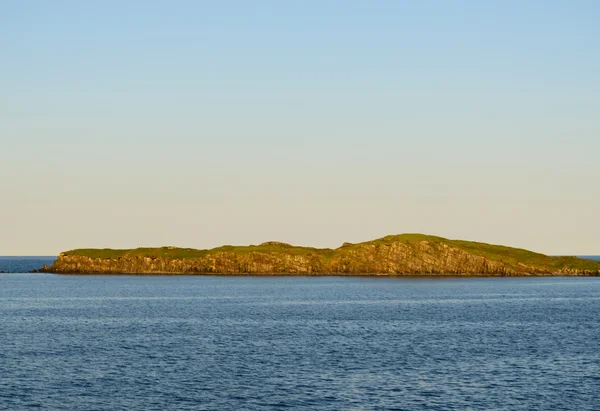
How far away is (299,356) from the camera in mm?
84625

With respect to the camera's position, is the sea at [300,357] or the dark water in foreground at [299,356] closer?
the sea at [300,357]

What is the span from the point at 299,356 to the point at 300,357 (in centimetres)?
70

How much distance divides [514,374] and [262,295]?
4618 inches

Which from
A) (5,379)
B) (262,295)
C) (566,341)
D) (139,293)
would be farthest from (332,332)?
(139,293)

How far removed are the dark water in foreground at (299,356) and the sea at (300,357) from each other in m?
0.17

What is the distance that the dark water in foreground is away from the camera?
208ft

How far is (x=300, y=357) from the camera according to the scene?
275 feet

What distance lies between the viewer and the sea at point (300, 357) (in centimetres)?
6312

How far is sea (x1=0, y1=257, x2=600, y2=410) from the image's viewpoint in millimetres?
63125

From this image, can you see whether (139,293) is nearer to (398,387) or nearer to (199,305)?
(199,305)

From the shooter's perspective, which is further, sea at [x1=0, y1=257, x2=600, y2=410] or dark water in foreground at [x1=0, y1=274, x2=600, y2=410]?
dark water in foreground at [x1=0, y1=274, x2=600, y2=410]

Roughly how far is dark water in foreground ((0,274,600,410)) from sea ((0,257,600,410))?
6.8 inches

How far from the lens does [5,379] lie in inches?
2783

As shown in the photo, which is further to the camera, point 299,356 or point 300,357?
point 299,356
